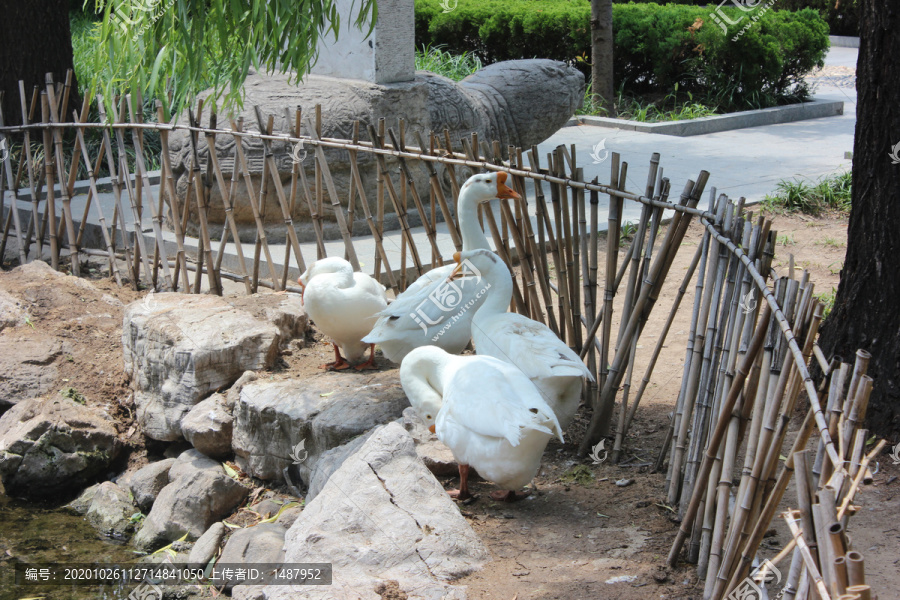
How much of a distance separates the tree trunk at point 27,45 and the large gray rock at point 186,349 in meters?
4.78

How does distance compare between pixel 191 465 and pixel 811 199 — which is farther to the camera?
pixel 811 199

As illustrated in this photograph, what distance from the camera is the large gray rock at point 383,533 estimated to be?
9.43ft

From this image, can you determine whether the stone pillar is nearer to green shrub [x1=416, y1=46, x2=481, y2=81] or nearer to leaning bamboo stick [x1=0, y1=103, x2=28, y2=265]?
leaning bamboo stick [x1=0, y1=103, x2=28, y2=265]

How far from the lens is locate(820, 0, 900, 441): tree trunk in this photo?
337 cm

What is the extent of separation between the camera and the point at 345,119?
22.3 feet

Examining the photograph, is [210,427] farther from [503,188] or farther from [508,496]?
[503,188]

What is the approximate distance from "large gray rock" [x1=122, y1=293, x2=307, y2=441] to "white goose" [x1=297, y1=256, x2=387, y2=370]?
41 centimetres

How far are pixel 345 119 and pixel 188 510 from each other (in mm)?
3748

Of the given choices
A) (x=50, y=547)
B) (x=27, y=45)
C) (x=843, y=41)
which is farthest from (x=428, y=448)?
(x=843, y=41)

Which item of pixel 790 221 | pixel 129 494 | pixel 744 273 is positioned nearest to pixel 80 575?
pixel 129 494

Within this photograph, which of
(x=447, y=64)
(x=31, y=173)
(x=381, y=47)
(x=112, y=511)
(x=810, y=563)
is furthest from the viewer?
(x=447, y=64)

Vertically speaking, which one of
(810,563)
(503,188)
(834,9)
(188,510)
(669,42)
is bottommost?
(188,510)

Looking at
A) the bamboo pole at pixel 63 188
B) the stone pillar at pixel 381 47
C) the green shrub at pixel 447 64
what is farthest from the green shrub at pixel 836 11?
A: the bamboo pole at pixel 63 188

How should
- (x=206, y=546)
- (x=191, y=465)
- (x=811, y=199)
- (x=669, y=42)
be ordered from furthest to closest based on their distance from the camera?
(x=669, y=42) < (x=811, y=199) < (x=191, y=465) < (x=206, y=546)
